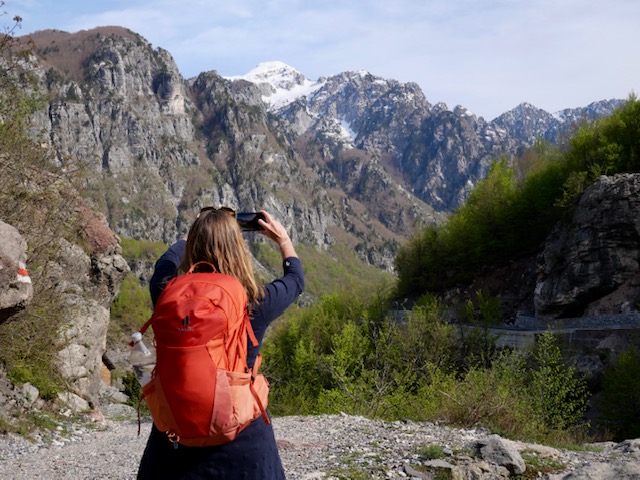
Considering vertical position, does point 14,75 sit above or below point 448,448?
above

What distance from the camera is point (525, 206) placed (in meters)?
43.7

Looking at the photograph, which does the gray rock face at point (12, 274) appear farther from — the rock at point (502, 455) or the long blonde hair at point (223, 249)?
the rock at point (502, 455)

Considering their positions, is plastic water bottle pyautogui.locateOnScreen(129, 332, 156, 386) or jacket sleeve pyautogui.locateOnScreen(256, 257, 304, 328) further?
jacket sleeve pyautogui.locateOnScreen(256, 257, 304, 328)

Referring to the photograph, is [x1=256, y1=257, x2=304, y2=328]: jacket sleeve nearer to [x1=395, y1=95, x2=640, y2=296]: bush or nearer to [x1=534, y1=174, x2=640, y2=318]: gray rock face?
[x1=534, y1=174, x2=640, y2=318]: gray rock face

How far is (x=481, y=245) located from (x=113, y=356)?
132ft

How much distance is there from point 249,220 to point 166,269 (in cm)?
62

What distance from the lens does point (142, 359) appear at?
2816mm

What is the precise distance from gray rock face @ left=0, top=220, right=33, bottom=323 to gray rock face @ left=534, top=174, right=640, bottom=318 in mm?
34743

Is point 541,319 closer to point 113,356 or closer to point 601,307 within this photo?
point 601,307

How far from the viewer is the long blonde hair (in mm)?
2867

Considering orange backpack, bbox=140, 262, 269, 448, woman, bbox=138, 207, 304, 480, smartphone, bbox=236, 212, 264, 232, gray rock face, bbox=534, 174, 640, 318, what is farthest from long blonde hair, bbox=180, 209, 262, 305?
gray rock face, bbox=534, 174, 640, 318

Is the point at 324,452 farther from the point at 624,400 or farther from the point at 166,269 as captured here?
the point at 624,400

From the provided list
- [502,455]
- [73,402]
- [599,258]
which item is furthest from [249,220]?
[599,258]

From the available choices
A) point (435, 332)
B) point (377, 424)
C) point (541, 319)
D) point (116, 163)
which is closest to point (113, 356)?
point (435, 332)
